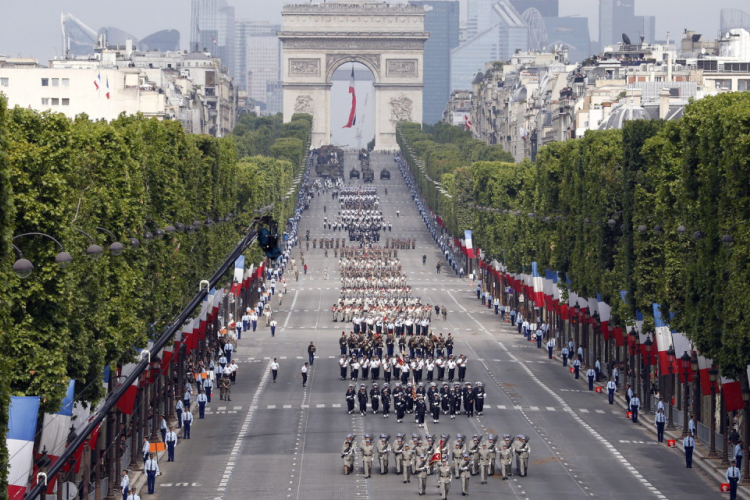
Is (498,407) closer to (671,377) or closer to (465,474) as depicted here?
(671,377)

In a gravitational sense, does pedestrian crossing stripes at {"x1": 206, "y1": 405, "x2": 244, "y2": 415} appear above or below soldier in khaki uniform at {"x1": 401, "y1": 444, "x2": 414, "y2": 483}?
below

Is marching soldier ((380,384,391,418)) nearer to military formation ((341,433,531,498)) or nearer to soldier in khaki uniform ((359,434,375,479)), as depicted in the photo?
military formation ((341,433,531,498))

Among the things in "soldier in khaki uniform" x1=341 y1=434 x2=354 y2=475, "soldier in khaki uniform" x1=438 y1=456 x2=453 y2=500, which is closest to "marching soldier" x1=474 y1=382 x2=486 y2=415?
"soldier in khaki uniform" x1=341 y1=434 x2=354 y2=475

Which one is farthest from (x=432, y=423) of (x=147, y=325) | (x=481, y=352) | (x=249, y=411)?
(x=481, y=352)

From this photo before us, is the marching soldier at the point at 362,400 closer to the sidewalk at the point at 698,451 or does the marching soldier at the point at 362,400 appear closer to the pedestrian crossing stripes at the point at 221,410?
the pedestrian crossing stripes at the point at 221,410

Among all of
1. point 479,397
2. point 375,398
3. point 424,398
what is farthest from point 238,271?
point 424,398

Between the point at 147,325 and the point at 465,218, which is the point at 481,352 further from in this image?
the point at 465,218
